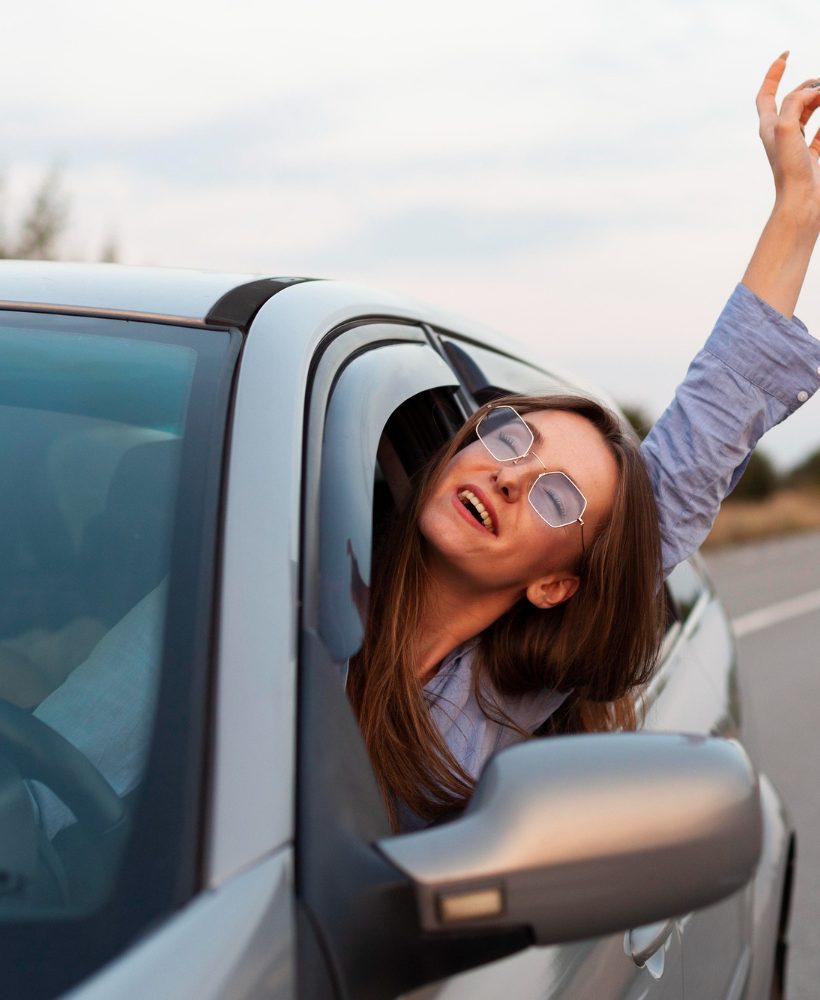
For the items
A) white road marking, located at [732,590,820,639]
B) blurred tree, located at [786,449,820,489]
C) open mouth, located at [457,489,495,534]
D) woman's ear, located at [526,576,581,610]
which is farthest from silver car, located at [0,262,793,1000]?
blurred tree, located at [786,449,820,489]

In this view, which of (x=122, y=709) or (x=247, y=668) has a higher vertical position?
(x=247, y=668)

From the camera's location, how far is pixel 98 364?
1.51 m

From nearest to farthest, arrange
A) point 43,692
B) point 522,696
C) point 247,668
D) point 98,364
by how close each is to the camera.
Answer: point 247,668, point 43,692, point 98,364, point 522,696

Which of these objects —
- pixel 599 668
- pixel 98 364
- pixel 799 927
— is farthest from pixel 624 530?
pixel 799 927

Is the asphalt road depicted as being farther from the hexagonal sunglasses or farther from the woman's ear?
the hexagonal sunglasses

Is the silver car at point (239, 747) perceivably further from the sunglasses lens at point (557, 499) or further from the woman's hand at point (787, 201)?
the woman's hand at point (787, 201)

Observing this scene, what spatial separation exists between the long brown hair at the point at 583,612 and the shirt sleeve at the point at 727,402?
0.10m

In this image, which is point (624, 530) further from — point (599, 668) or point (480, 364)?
point (480, 364)

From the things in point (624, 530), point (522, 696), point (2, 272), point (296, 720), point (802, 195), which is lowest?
point (522, 696)

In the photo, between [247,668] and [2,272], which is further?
[2,272]

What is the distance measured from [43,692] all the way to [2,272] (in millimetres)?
722

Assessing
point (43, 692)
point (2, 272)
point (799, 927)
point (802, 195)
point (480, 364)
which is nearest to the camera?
point (43, 692)

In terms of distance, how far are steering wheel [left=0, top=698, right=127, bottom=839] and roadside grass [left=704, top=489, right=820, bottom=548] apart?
15.0 m

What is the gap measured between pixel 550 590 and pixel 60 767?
0.98 meters
